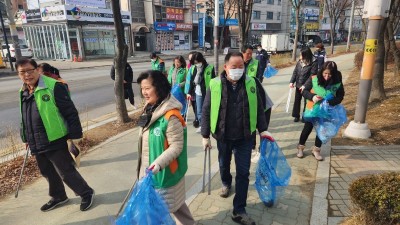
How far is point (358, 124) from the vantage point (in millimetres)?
5449

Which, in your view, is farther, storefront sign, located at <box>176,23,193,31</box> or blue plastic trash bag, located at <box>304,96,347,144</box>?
storefront sign, located at <box>176,23,193,31</box>

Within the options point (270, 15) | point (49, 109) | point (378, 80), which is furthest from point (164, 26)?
point (49, 109)

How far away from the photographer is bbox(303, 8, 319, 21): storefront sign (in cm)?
6048

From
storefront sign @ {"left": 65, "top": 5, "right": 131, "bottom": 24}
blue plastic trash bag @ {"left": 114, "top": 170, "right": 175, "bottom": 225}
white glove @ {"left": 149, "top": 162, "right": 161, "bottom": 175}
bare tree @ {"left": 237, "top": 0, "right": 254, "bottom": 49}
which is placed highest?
storefront sign @ {"left": 65, "top": 5, "right": 131, "bottom": 24}

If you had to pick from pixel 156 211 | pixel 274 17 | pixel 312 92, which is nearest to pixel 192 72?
pixel 312 92

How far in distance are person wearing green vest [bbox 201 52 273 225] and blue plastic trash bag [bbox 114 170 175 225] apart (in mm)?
1082

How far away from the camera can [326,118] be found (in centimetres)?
443

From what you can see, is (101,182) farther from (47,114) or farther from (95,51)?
(95,51)

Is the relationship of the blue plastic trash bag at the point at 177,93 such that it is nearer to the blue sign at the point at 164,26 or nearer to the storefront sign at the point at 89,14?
the storefront sign at the point at 89,14

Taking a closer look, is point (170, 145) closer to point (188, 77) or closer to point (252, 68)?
point (188, 77)

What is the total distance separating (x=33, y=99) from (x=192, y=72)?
342cm

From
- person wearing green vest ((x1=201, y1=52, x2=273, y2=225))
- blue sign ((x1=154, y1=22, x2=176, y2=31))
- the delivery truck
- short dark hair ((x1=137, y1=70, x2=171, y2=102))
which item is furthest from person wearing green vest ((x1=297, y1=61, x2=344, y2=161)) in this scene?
blue sign ((x1=154, y1=22, x2=176, y2=31))

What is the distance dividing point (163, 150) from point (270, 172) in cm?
140

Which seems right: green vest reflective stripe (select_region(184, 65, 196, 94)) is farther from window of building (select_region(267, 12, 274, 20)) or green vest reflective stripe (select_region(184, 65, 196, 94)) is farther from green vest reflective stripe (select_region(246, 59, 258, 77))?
window of building (select_region(267, 12, 274, 20))
